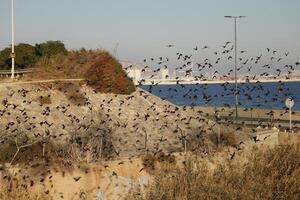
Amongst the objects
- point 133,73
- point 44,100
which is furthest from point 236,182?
point 133,73

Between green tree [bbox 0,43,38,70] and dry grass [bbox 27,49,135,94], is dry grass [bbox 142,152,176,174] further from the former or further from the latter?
green tree [bbox 0,43,38,70]

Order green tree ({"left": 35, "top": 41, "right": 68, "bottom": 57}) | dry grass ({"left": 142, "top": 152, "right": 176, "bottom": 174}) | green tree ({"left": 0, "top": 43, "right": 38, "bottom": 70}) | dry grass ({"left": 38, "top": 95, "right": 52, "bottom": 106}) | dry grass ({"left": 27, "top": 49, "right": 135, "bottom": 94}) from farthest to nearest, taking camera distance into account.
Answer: green tree ({"left": 35, "top": 41, "right": 68, "bottom": 57})
green tree ({"left": 0, "top": 43, "right": 38, "bottom": 70})
dry grass ({"left": 27, "top": 49, "right": 135, "bottom": 94})
dry grass ({"left": 38, "top": 95, "right": 52, "bottom": 106})
dry grass ({"left": 142, "top": 152, "right": 176, "bottom": 174})

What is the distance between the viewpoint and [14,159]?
86.4 ft

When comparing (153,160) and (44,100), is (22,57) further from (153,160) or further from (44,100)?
(153,160)

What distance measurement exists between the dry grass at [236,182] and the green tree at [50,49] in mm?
23215

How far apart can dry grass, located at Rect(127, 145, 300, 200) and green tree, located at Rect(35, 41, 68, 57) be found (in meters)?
23.2

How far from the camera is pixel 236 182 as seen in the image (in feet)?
66.6

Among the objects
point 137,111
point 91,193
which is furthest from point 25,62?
point 91,193

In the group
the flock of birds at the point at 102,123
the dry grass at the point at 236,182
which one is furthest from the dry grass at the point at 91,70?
the dry grass at the point at 236,182

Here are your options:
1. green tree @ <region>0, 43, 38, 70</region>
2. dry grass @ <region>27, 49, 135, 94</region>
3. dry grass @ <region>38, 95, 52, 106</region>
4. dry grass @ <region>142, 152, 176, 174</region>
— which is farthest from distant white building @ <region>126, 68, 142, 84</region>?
dry grass @ <region>142, 152, 176, 174</region>

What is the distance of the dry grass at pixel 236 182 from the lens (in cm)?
1938

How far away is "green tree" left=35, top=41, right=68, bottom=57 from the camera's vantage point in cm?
4344

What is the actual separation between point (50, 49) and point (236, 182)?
27.3 meters

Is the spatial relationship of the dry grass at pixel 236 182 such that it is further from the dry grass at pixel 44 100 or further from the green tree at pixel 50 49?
the green tree at pixel 50 49
